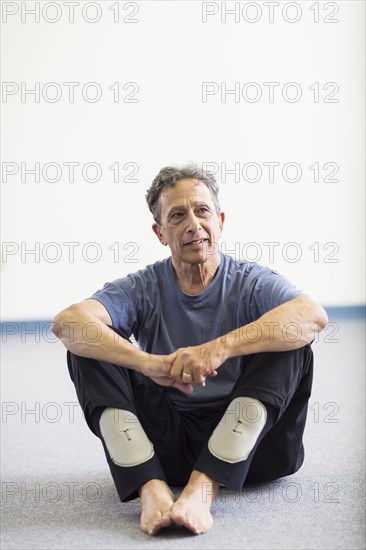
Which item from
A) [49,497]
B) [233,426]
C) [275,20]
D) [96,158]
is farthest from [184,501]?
[275,20]

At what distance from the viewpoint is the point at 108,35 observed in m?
4.82

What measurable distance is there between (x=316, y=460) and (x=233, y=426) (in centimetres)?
59

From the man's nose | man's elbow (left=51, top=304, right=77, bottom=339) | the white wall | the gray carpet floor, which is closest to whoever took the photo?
the gray carpet floor

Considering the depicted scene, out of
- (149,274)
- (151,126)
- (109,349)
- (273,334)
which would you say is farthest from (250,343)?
(151,126)

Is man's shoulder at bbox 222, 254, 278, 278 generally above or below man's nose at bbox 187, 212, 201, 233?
below

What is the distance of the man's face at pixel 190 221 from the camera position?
6.23 ft

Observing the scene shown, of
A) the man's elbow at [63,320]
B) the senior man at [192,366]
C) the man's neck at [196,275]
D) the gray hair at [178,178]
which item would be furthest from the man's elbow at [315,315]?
the man's elbow at [63,320]

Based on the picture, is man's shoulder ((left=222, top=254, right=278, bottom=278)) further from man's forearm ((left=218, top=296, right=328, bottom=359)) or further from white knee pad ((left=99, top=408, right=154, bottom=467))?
white knee pad ((left=99, top=408, right=154, bottom=467))

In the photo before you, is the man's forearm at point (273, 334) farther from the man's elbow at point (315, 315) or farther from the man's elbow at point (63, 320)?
the man's elbow at point (63, 320)

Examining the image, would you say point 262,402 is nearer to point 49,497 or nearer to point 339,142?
point 49,497

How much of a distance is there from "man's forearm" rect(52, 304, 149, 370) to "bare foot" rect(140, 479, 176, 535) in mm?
241

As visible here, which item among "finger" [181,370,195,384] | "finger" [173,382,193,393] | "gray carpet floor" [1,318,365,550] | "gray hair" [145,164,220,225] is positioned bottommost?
"gray carpet floor" [1,318,365,550]

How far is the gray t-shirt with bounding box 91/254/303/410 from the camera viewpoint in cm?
185

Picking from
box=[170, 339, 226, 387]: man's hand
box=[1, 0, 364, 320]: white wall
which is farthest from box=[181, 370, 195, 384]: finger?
box=[1, 0, 364, 320]: white wall
